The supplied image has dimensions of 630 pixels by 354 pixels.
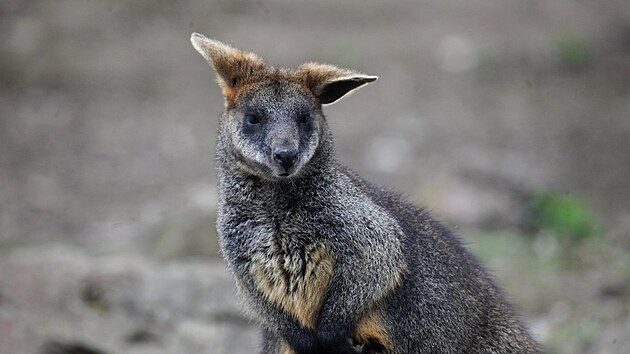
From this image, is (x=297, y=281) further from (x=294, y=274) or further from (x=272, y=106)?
(x=272, y=106)

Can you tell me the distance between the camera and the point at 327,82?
6680 mm

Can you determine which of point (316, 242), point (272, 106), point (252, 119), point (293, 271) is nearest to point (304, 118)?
point (272, 106)

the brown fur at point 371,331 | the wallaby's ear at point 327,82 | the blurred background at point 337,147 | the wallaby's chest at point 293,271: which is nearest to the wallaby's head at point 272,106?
the wallaby's ear at point 327,82

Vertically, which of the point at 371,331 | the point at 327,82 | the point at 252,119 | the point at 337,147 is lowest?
the point at 337,147

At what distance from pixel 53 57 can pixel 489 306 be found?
1248 cm

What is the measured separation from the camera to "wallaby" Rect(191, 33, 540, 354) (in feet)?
21.2

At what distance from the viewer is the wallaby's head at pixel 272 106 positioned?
6.41 m

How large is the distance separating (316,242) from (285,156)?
60 centimetres

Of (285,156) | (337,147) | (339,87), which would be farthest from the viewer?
(337,147)

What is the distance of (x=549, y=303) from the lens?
10383 mm

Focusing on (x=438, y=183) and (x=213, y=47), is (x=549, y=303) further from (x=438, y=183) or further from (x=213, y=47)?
(x=213, y=47)

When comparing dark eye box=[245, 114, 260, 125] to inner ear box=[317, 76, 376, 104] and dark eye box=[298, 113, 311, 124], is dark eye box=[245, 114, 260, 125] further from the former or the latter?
inner ear box=[317, 76, 376, 104]

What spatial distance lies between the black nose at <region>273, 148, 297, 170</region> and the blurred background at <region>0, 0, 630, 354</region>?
10.5 feet

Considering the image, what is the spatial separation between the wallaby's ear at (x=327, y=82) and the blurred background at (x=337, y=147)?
10.4ft
